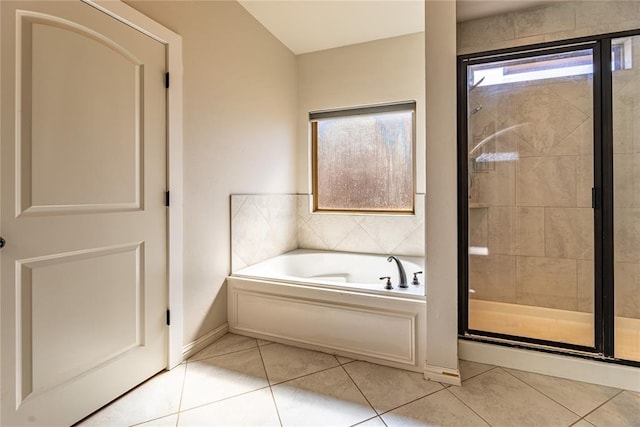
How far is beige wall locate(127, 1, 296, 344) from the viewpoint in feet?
6.26

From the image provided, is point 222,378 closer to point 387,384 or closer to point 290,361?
point 290,361

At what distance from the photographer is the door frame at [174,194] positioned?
5.75ft

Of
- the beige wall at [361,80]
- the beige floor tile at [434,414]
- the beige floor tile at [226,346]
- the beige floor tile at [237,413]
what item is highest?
the beige wall at [361,80]

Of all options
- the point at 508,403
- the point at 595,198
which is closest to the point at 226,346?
the point at 508,403

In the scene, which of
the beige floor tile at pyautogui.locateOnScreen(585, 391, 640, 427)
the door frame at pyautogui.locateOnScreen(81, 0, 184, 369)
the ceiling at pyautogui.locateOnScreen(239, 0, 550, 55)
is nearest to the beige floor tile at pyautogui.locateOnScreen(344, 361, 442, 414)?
the beige floor tile at pyautogui.locateOnScreen(585, 391, 640, 427)

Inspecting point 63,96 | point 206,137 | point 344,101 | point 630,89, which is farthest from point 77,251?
point 630,89

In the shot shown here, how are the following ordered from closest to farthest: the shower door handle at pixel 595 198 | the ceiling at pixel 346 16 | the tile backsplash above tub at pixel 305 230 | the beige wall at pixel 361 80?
the shower door handle at pixel 595 198 → the ceiling at pixel 346 16 → the tile backsplash above tub at pixel 305 230 → the beige wall at pixel 361 80

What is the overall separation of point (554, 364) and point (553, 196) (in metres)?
1.24

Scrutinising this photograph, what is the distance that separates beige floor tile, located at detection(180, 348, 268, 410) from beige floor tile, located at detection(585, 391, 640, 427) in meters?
1.62

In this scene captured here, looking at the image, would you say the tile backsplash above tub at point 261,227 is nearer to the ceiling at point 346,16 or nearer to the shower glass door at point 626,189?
the ceiling at point 346,16

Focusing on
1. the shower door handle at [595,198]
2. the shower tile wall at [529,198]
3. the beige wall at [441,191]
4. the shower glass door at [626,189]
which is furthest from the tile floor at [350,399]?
the shower door handle at [595,198]

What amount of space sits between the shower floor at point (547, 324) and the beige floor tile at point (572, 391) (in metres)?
0.24

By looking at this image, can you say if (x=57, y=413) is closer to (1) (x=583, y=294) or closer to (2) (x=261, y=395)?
(2) (x=261, y=395)

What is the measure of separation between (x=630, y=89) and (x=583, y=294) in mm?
1426
